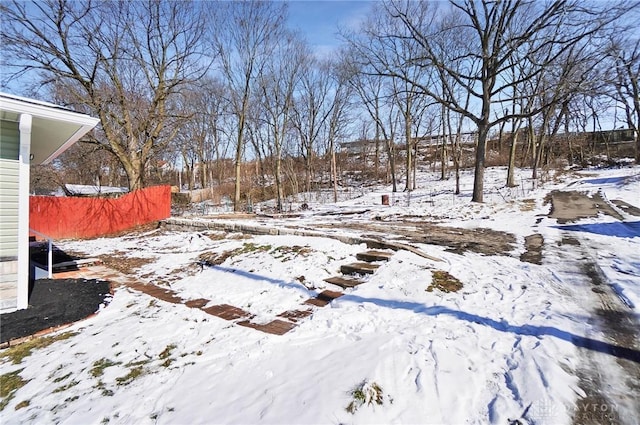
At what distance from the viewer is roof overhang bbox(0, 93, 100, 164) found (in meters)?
3.89

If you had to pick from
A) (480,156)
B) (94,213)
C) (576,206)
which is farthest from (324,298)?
(94,213)

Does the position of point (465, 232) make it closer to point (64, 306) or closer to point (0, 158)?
point (64, 306)

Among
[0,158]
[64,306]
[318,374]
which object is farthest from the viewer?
[64,306]

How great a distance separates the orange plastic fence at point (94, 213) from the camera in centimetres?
1212

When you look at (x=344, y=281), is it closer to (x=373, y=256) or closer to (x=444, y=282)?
(x=373, y=256)

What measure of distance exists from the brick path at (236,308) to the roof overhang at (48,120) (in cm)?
261

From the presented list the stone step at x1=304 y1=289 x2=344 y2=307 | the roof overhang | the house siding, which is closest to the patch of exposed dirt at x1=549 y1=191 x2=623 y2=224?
the stone step at x1=304 y1=289 x2=344 y2=307

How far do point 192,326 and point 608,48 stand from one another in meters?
15.9

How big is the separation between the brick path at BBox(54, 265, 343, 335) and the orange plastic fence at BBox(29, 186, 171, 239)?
8.13 metres

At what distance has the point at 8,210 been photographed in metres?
4.17

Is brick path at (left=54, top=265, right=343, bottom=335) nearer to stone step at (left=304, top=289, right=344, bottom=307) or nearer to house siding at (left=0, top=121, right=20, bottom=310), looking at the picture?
stone step at (left=304, top=289, right=344, bottom=307)

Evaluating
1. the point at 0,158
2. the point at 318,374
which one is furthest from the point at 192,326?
Result: the point at 0,158

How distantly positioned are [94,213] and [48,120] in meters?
10.4

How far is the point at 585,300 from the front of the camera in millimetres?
3662
